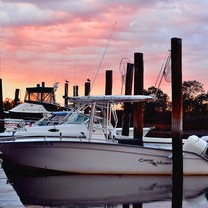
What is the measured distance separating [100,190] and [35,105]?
16981 mm

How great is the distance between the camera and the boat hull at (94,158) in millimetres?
18656

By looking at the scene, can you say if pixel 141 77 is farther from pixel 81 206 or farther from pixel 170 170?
pixel 81 206

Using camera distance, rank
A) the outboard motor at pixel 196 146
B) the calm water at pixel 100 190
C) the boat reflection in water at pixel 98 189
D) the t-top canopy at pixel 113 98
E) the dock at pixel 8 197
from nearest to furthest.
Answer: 1. the dock at pixel 8 197
2. the calm water at pixel 100 190
3. the boat reflection in water at pixel 98 189
4. the t-top canopy at pixel 113 98
5. the outboard motor at pixel 196 146

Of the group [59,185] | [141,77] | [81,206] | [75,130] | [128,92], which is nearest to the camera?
[81,206]

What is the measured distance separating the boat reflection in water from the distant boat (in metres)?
10.2

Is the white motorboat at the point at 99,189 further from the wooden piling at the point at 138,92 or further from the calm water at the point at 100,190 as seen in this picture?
the wooden piling at the point at 138,92

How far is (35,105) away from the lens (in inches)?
1309

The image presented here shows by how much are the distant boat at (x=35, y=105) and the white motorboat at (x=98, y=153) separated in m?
9.28

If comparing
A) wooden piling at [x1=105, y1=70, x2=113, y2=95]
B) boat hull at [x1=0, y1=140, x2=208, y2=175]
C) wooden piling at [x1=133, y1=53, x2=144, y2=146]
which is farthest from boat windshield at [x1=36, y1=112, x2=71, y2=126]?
wooden piling at [x1=105, y1=70, x2=113, y2=95]

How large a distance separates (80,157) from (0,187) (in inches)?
274

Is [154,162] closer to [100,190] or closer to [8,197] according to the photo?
[100,190]

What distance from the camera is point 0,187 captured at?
39.2 feet

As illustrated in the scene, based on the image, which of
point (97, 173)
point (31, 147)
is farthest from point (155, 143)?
point (31, 147)

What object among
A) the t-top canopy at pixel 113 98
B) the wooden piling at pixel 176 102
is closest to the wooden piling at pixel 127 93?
the t-top canopy at pixel 113 98
